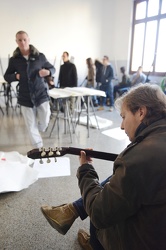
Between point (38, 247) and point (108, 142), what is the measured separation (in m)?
1.92

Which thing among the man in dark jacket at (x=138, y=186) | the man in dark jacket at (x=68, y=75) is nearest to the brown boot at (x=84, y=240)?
the man in dark jacket at (x=138, y=186)

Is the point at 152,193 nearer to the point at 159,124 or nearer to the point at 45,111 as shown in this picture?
the point at 159,124

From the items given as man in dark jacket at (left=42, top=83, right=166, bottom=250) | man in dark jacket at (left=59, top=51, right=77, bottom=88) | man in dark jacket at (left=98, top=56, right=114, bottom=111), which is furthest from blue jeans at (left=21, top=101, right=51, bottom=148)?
man in dark jacket at (left=98, top=56, right=114, bottom=111)

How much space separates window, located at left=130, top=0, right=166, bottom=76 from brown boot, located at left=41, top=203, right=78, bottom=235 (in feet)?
17.3

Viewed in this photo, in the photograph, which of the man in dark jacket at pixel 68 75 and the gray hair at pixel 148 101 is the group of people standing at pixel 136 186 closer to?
the gray hair at pixel 148 101

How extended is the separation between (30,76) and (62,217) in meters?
1.72

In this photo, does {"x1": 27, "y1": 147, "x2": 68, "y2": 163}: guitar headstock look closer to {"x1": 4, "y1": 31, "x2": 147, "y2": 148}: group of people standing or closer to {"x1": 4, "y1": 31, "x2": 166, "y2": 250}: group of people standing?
{"x1": 4, "y1": 31, "x2": 166, "y2": 250}: group of people standing

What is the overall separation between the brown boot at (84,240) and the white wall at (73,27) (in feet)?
16.6

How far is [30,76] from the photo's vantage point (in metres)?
2.46

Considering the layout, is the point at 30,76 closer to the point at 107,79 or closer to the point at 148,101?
the point at 148,101

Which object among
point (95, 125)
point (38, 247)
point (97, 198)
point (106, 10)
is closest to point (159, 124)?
point (97, 198)

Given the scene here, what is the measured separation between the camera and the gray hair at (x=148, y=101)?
2.54 ft

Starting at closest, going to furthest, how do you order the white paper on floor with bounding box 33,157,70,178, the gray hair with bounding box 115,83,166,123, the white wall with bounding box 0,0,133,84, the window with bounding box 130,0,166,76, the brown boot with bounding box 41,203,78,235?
the gray hair with bounding box 115,83,166,123
the brown boot with bounding box 41,203,78,235
the white paper on floor with bounding box 33,157,70,178
the white wall with bounding box 0,0,133,84
the window with bounding box 130,0,166,76

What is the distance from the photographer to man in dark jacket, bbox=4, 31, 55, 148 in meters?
2.44
